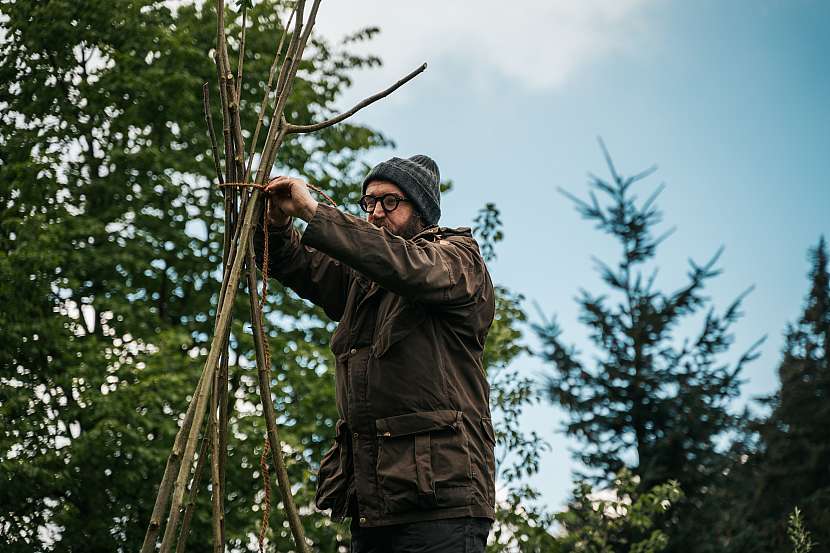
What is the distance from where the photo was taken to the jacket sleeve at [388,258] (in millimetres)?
2369

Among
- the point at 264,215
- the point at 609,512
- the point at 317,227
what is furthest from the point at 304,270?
the point at 609,512

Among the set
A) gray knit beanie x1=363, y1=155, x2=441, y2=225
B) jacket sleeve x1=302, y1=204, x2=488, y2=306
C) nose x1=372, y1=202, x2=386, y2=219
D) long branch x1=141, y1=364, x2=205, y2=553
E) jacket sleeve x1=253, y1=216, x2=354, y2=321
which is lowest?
long branch x1=141, y1=364, x2=205, y2=553

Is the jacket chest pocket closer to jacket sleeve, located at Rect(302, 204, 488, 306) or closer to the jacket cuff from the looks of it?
jacket sleeve, located at Rect(302, 204, 488, 306)

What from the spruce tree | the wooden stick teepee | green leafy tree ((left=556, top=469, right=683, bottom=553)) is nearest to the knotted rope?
the wooden stick teepee

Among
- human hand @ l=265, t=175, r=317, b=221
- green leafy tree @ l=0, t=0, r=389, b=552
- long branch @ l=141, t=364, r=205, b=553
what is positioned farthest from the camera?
green leafy tree @ l=0, t=0, r=389, b=552

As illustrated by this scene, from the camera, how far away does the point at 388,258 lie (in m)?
2.37

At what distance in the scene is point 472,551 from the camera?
7.78 feet

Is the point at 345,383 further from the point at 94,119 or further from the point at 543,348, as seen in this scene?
the point at 543,348

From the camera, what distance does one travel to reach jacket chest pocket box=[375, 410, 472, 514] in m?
2.35

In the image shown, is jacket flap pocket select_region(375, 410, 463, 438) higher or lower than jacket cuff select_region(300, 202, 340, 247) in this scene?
lower

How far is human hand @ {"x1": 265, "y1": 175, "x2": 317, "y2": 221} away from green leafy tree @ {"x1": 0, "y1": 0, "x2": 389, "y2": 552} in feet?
20.9

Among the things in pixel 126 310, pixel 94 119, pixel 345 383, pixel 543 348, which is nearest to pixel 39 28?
pixel 94 119

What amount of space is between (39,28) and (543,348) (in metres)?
8.70

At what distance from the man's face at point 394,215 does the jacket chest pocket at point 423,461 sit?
Result: 2.24 ft
